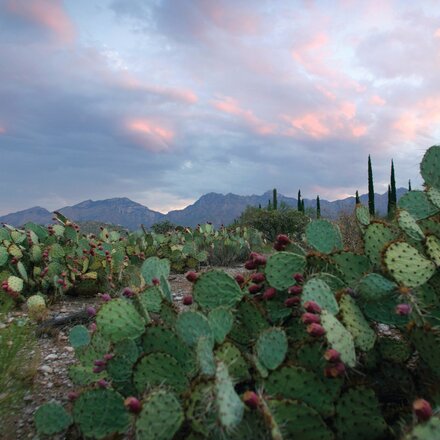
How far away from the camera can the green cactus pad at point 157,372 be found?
2.32m

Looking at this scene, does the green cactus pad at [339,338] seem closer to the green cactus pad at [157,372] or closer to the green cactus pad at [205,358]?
the green cactus pad at [205,358]

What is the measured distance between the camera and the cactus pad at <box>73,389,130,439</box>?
248 cm

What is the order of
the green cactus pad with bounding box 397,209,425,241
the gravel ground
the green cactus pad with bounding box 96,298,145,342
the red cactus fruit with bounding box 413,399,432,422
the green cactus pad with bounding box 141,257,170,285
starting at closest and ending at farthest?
1. the red cactus fruit with bounding box 413,399,432,422
2. the green cactus pad with bounding box 96,298,145,342
3. the green cactus pad with bounding box 397,209,425,241
4. the gravel ground
5. the green cactus pad with bounding box 141,257,170,285

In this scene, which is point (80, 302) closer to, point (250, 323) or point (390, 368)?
point (250, 323)

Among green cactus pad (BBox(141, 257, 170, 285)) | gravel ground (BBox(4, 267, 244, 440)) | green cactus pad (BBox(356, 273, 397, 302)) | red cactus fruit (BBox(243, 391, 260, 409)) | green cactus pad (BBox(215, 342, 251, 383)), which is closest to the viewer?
red cactus fruit (BBox(243, 391, 260, 409))

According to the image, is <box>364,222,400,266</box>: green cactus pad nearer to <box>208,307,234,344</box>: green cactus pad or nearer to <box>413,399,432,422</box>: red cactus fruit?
<box>208,307,234,344</box>: green cactus pad

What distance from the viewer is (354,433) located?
2.15 meters

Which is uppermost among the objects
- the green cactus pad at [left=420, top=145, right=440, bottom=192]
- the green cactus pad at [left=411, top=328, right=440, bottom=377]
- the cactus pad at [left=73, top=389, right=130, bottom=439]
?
the green cactus pad at [left=420, top=145, right=440, bottom=192]

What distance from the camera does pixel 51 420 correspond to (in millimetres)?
2764

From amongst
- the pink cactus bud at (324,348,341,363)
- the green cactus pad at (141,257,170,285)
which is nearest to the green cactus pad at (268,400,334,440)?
the pink cactus bud at (324,348,341,363)

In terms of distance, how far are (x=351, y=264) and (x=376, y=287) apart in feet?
1.13

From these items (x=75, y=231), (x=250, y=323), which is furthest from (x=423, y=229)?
(x=75, y=231)

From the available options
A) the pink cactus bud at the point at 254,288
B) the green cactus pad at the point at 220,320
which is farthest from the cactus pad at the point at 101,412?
the pink cactus bud at the point at 254,288

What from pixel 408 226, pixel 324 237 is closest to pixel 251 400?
pixel 324 237
